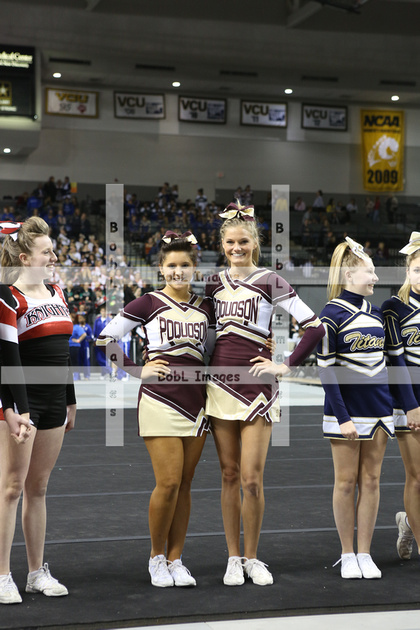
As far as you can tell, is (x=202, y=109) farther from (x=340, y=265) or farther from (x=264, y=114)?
(x=340, y=265)

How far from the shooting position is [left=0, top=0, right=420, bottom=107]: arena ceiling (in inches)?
936

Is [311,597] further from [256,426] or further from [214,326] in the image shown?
[214,326]

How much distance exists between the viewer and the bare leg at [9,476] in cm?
346

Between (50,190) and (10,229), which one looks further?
(50,190)

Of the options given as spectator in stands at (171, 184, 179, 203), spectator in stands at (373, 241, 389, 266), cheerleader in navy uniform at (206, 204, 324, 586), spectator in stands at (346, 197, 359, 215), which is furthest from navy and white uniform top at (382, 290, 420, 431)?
spectator in stands at (346, 197, 359, 215)

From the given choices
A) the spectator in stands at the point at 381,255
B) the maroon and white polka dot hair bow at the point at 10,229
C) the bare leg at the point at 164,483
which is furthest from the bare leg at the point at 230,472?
the spectator in stands at the point at 381,255

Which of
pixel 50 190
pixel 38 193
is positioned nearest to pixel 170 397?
pixel 38 193

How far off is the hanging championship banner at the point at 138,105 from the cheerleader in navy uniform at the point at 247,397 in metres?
25.9

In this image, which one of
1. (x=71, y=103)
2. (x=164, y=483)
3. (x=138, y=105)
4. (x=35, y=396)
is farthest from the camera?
(x=138, y=105)

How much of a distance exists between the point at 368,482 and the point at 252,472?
651 millimetres

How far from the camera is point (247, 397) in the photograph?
3812 mm

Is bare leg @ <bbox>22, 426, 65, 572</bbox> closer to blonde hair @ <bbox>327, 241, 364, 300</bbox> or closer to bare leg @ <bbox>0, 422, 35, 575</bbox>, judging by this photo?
bare leg @ <bbox>0, 422, 35, 575</bbox>

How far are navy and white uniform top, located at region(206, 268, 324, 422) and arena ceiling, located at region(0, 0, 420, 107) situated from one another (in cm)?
2109

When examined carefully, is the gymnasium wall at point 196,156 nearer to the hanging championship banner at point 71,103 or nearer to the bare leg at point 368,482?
the hanging championship banner at point 71,103
